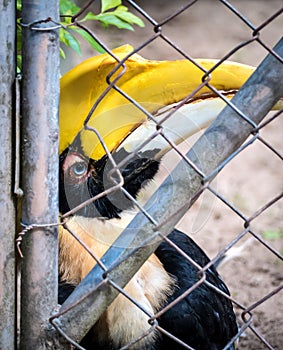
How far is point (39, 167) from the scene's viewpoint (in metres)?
1.27

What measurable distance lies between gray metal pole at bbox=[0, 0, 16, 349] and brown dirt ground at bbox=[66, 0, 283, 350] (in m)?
0.73

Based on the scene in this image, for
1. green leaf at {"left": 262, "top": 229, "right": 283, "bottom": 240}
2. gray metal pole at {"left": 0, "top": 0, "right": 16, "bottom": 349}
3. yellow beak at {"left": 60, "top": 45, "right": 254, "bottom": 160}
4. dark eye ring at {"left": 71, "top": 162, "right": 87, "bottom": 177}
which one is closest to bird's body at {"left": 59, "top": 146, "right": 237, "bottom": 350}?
dark eye ring at {"left": 71, "top": 162, "right": 87, "bottom": 177}

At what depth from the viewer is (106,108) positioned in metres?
1.70

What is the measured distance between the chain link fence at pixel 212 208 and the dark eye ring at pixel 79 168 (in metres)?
0.10

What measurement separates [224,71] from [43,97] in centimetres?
46

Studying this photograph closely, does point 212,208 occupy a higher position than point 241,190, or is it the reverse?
point 241,190

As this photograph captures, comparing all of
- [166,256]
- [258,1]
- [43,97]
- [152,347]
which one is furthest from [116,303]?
[258,1]

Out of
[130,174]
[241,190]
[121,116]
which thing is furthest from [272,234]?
[121,116]

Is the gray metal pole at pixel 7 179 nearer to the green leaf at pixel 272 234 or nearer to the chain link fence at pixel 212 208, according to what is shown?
the chain link fence at pixel 212 208

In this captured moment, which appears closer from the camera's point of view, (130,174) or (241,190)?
(130,174)

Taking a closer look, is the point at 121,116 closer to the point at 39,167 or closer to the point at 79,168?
the point at 79,168

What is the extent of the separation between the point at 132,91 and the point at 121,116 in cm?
16

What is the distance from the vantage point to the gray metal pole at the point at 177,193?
4.09ft

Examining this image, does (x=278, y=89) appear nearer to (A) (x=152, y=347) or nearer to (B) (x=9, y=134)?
(B) (x=9, y=134)
